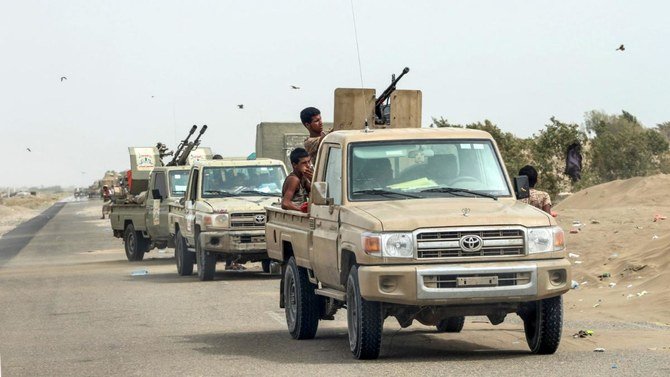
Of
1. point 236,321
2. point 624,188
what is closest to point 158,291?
point 236,321

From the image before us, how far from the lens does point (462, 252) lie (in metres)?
11.2

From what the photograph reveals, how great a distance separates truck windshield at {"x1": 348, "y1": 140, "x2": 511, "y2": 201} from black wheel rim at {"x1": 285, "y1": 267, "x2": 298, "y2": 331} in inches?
74.8

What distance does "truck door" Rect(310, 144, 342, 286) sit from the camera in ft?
40.5

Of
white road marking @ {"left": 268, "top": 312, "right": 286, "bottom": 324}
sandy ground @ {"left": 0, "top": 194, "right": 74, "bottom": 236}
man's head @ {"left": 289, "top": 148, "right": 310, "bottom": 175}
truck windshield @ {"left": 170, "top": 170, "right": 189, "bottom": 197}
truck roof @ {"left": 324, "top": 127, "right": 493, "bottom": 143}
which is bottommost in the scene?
sandy ground @ {"left": 0, "top": 194, "right": 74, "bottom": 236}

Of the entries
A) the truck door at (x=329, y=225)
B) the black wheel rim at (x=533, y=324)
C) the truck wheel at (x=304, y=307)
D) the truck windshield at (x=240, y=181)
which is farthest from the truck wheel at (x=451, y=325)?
the truck windshield at (x=240, y=181)

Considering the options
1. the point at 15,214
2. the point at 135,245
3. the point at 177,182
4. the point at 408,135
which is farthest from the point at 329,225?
the point at 15,214

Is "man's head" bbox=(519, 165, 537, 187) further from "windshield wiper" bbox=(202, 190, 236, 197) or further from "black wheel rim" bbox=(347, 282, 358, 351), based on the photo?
"windshield wiper" bbox=(202, 190, 236, 197)

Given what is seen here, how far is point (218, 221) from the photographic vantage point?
23.4 metres

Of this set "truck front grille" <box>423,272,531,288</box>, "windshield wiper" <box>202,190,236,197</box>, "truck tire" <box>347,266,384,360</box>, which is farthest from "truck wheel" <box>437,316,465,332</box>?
"windshield wiper" <box>202,190,236,197</box>

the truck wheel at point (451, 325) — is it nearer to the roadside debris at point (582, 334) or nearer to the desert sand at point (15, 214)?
the roadside debris at point (582, 334)

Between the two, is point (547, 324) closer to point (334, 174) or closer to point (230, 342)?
A: point (334, 174)

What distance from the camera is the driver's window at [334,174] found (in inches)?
493

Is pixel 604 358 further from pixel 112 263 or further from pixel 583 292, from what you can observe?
pixel 112 263

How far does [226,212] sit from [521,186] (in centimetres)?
1168
